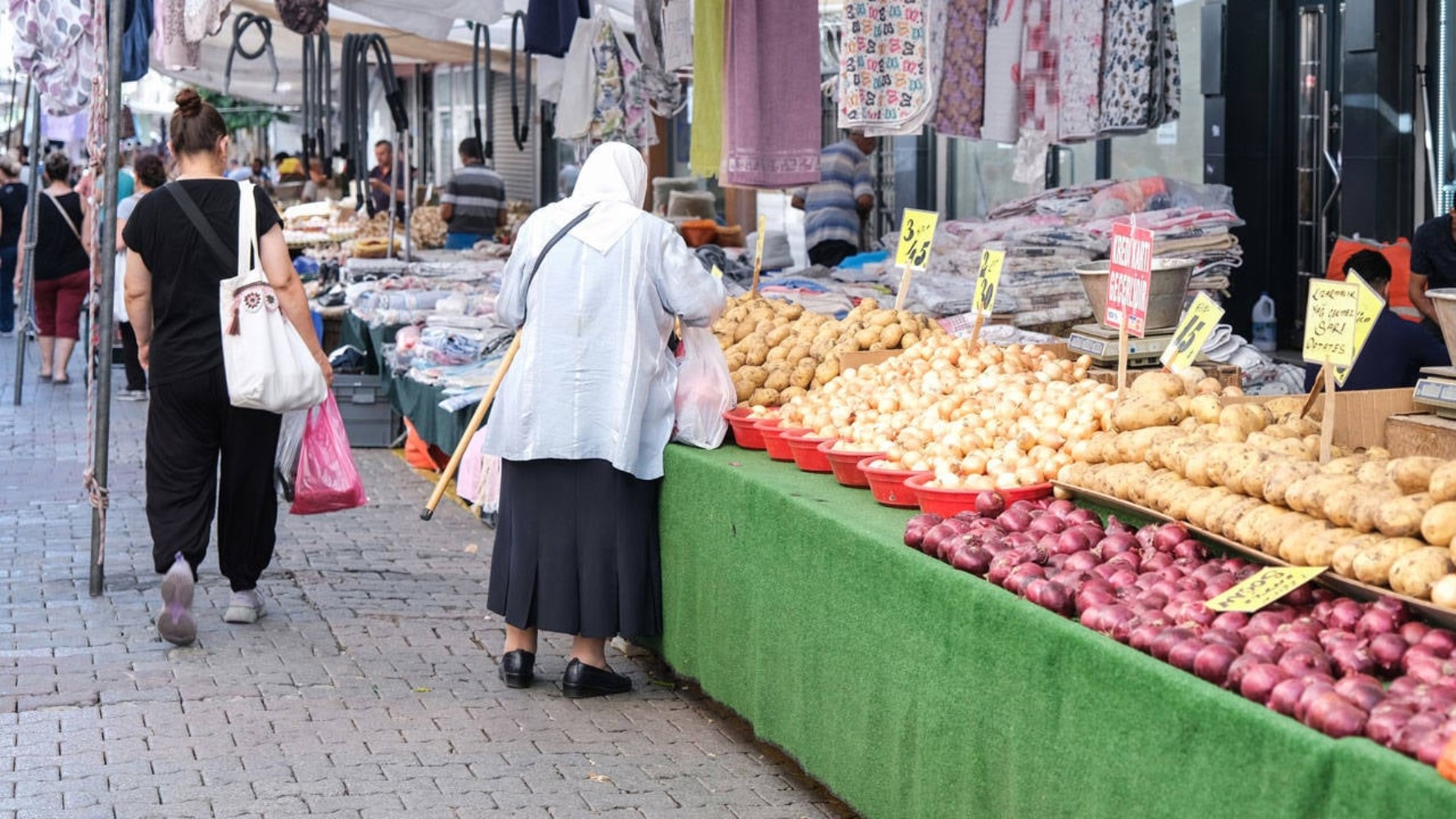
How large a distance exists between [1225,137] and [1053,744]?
9120mm

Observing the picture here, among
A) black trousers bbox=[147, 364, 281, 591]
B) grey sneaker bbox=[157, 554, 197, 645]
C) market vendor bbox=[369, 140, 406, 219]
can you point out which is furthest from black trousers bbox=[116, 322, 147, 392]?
grey sneaker bbox=[157, 554, 197, 645]

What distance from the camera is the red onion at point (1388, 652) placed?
121 inches

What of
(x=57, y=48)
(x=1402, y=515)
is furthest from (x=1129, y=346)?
(x=57, y=48)

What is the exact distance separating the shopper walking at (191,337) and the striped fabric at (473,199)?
9.66 meters

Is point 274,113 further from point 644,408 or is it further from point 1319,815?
point 1319,815

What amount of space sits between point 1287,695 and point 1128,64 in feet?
19.5

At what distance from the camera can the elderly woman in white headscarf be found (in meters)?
5.56

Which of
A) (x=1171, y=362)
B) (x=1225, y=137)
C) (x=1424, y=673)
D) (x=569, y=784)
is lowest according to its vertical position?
(x=569, y=784)

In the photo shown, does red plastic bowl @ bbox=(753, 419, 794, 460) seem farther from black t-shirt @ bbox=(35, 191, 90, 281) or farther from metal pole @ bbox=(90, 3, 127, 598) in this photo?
black t-shirt @ bbox=(35, 191, 90, 281)

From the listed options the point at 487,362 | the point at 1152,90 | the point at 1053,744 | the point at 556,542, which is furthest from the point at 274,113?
the point at 1053,744

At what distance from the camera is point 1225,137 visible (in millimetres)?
11750

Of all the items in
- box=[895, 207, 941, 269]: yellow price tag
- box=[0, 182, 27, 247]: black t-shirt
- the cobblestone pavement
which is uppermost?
box=[0, 182, 27, 247]: black t-shirt

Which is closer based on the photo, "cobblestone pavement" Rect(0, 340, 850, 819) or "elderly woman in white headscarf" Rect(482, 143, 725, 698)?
"cobblestone pavement" Rect(0, 340, 850, 819)

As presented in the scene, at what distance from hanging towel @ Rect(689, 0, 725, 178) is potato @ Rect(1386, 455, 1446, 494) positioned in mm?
5831
